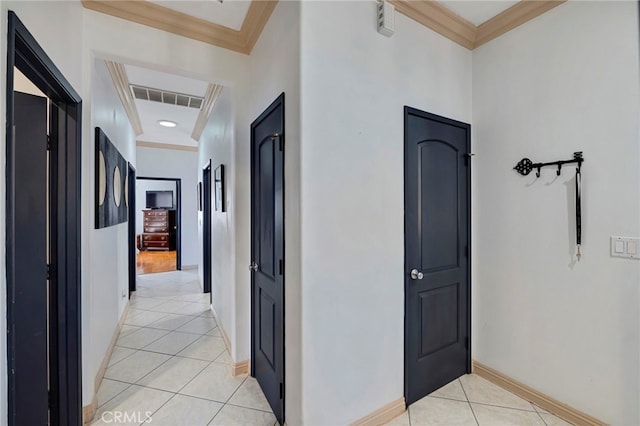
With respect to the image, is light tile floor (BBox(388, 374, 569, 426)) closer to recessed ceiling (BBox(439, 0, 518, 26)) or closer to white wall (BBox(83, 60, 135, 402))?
white wall (BBox(83, 60, 135, 402))

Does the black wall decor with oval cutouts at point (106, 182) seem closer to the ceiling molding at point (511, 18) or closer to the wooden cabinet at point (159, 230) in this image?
the ceiling molding at point (511, 18)

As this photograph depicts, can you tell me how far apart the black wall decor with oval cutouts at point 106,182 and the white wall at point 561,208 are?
3030 millimetres

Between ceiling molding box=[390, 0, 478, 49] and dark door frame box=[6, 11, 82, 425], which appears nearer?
dark door frame box=[6, 11, 82, 425]

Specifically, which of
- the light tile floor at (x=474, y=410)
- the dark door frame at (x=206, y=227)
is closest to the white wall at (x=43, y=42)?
the light tile floor at (x=474, y=410)

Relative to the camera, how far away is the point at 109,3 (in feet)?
6.15

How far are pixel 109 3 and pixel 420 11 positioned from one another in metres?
2.10

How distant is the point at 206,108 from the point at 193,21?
5.96 ft

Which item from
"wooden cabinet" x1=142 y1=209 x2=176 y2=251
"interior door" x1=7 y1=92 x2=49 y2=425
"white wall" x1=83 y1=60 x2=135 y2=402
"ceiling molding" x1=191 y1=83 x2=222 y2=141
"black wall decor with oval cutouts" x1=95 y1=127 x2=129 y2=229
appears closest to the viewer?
"interior door" x1=7 y1=92 x2=49 y2=425

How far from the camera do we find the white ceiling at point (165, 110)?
3008mm

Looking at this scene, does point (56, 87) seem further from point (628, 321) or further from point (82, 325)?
point (628, 321)

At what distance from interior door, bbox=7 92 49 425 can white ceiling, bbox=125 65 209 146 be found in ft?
4.67

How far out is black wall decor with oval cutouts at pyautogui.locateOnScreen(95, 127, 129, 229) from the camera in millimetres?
2178

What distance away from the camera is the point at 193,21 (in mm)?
2096

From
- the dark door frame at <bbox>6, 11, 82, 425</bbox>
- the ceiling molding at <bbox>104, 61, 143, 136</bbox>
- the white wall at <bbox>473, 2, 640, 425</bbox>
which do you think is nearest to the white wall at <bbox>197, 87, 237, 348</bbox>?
the ceiling molding at <bbox>104, 61, 143, 136</bbox>
